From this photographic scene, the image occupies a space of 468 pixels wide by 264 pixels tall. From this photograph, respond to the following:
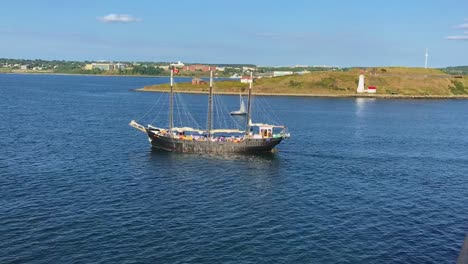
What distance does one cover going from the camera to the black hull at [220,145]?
86.0 m

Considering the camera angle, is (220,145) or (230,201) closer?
(230,201)

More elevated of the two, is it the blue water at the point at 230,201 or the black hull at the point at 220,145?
the black hull at the point at 220,145

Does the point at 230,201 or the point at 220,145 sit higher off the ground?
the point at 220,145

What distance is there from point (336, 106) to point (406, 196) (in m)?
139

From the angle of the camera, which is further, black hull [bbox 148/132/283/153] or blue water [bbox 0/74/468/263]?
black hull [bbox 148/132/283/153]

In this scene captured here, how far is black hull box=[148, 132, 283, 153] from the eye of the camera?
86000mm

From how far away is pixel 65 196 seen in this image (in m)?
57.1

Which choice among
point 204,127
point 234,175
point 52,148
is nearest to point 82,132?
point 52,148

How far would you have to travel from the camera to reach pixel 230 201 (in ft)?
188

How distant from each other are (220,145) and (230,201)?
1149 inches

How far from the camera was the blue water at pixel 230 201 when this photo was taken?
4275cm

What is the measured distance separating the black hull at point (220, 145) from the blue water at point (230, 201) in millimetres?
2126

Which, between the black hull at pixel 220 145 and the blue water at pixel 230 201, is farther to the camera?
the black hull at pixel 220 145

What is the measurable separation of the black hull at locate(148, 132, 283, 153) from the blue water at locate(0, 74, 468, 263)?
2.13 m
